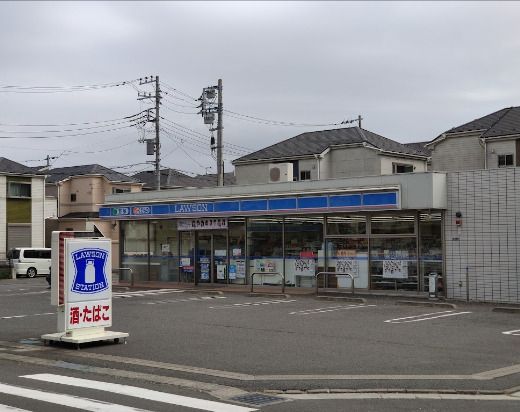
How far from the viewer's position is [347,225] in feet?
75.6

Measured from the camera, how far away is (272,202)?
24234 millimetres

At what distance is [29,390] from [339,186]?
1563cm

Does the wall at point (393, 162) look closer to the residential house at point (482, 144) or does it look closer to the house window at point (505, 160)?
the residential house at point (482, 144)

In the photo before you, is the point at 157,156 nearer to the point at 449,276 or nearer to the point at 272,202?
the point at 272,202

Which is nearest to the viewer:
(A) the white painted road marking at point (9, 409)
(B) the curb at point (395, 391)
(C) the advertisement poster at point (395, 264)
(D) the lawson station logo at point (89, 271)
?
(A) the white painted road marking at point (9, 409)

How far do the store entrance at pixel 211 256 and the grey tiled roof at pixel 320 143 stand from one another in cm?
1051

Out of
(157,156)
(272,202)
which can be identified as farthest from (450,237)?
(157,156)

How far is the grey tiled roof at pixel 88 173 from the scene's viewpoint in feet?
175

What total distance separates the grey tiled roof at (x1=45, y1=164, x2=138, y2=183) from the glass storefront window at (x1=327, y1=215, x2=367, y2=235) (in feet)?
108

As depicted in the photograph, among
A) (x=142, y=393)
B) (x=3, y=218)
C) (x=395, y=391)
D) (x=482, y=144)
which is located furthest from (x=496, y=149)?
(x=3, y=218)

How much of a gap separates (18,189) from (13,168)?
5.13 feet

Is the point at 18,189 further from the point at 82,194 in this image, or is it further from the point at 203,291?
the point at 203,291

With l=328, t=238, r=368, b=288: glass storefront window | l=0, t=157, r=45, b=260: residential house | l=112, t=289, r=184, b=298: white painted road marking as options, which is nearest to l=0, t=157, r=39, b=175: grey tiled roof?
l=0, t=157, r=45, b=260: residential house

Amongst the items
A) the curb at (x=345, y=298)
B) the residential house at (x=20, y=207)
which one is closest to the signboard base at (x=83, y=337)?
the curb at (x=345, y=298)
